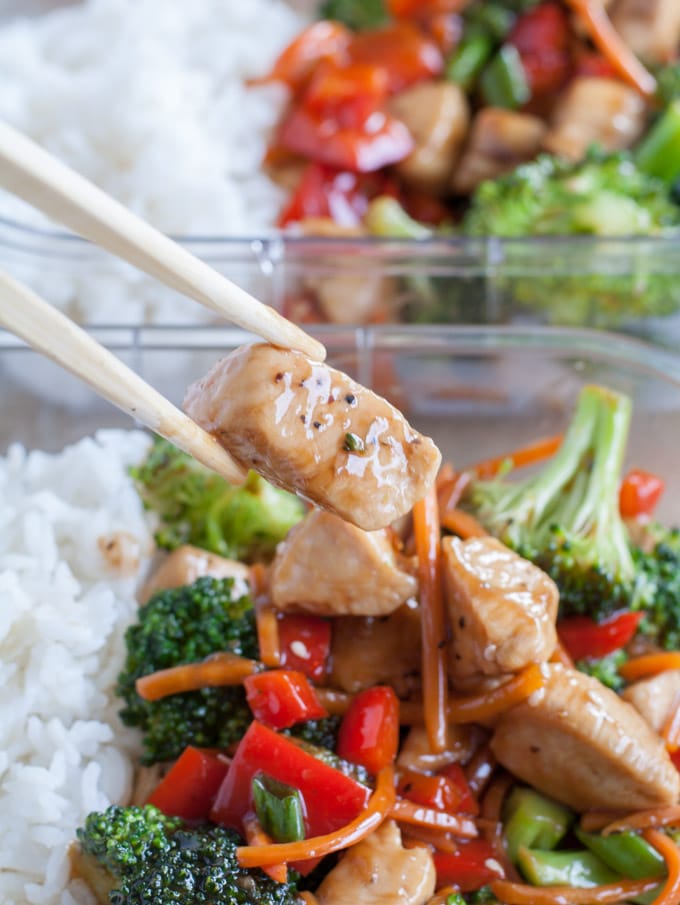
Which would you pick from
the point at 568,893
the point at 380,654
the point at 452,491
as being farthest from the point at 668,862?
the point at 452,491

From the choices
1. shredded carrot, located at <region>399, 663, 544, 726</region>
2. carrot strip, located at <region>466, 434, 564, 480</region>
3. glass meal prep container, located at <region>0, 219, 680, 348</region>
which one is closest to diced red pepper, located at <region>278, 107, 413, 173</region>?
glass meal prep container, located at <region>0, 219, 680, 348</region>

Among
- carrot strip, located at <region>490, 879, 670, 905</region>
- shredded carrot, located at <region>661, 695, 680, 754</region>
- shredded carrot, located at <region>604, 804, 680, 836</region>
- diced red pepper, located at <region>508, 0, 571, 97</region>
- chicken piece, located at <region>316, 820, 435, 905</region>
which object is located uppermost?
diced red pepper, located at <region>508, 0, 571, 97</region>

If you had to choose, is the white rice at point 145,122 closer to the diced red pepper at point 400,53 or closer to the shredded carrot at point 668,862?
the diced red pepper at point 400,53

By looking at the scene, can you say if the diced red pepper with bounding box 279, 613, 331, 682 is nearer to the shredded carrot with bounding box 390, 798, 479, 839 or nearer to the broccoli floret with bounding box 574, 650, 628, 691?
the shredded carrot with bounding box 390, 798, 479, 839

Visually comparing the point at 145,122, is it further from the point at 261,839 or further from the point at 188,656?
the point at 261,839

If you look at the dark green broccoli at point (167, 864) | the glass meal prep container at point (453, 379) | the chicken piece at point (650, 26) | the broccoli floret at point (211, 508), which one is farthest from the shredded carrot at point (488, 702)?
the chicken piece at point (650, 26)

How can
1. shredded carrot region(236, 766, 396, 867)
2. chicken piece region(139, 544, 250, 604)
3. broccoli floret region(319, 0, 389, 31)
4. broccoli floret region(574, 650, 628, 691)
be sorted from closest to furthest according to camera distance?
shredded carrot region(236, 766, 396, 867) → broccoli floret region(574, 650, 628, 691) → chicken piece region(139, 544, 250, 604) → broccoli floret region(319, 0, 389, 31)

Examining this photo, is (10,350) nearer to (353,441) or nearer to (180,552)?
(180,552)
